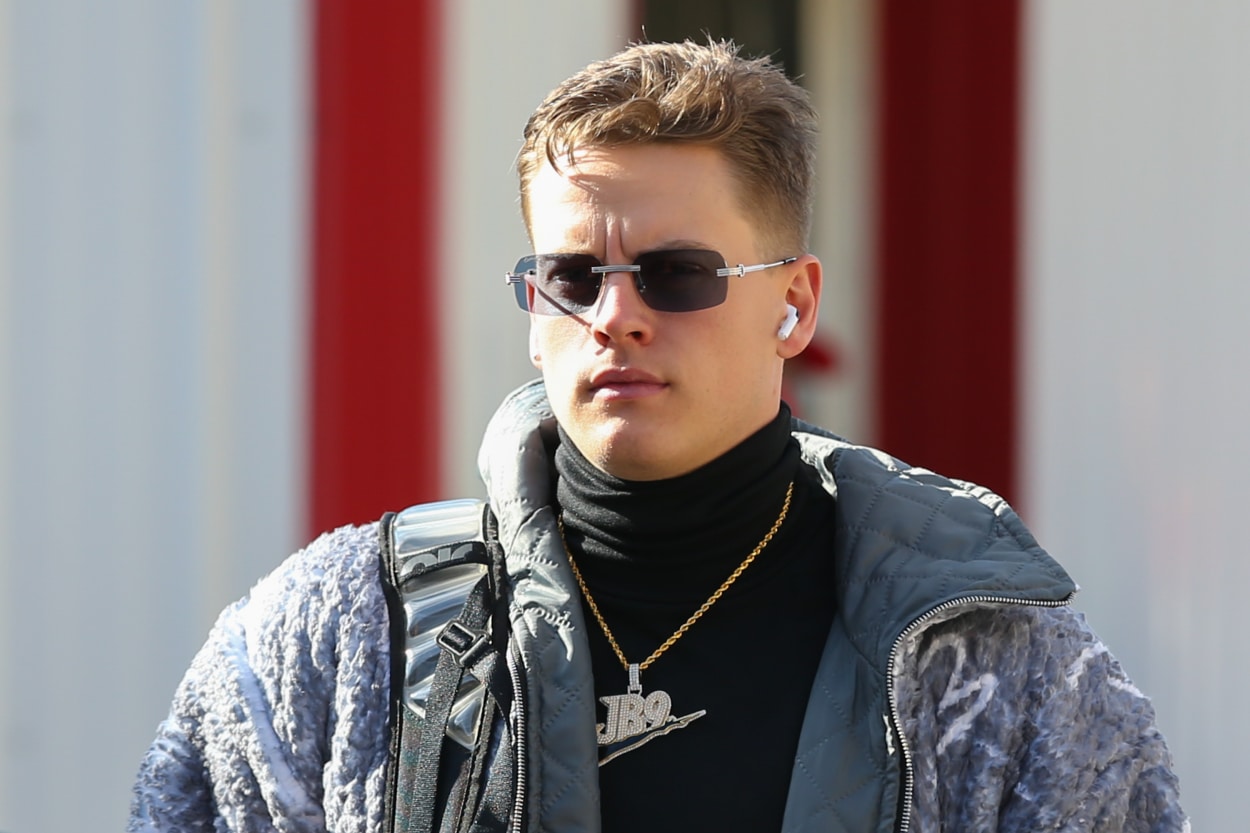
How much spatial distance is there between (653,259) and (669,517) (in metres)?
0.25

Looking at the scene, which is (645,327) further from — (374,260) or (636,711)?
(374,260)

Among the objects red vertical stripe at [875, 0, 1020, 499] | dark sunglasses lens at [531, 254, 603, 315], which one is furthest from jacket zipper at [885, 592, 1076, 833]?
red vertical stripe at [875, 0, 1020, 499]

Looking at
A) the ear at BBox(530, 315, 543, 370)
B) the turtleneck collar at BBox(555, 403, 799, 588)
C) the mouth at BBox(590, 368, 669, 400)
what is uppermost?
the ear at BBox(530, 315, 543, 370)

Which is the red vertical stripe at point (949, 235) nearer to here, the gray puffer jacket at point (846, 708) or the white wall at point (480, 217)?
the white wall at point (480, 217)

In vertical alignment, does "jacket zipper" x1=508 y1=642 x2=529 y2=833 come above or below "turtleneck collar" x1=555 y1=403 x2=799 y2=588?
below

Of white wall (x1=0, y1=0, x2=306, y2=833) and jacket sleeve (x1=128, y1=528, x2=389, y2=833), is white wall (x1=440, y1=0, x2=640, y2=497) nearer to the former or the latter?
white wall (x1=0, y1=0, x2=306, y2=833)

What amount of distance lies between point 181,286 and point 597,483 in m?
1.35

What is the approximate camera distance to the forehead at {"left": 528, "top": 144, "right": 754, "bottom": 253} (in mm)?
1562

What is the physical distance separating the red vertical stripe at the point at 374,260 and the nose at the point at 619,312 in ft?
4.42

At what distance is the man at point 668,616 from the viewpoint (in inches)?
57.4

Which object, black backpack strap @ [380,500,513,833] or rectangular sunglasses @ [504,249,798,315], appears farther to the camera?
rectangular sunglasses @ [504,249,798,315]

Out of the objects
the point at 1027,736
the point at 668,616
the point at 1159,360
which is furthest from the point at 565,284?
the point at 1159,360

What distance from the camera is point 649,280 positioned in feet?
5.11

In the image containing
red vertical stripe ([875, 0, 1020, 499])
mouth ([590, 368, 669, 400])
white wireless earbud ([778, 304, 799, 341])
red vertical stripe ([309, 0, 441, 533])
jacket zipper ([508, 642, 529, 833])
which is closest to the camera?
jacket zipper ([508, 642, 529, 833])
